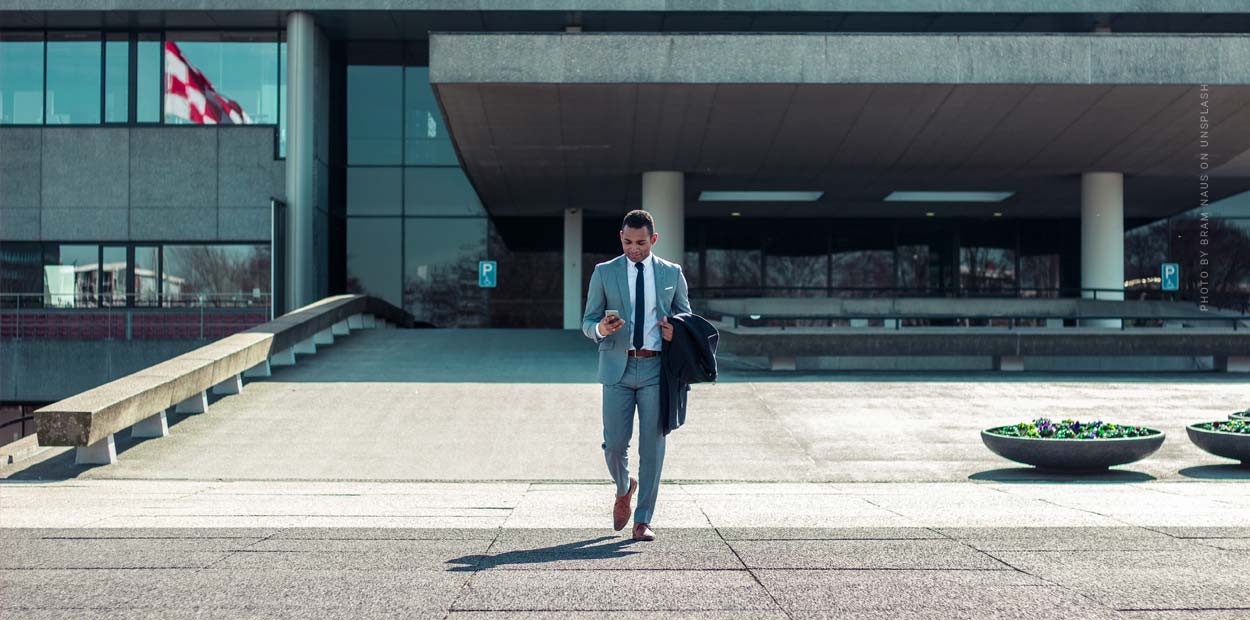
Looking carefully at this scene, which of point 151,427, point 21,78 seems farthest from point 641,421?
point 21,78

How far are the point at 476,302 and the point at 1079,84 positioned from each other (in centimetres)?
1887

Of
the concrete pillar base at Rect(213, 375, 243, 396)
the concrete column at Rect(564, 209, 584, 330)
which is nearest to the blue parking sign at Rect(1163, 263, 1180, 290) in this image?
the concrete column at Rect(564, 209, 584, 330)

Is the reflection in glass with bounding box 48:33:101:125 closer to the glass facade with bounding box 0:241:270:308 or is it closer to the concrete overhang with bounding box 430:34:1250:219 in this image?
the glass facade with bounding box 0:241:270:308

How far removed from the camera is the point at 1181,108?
72.7 ft

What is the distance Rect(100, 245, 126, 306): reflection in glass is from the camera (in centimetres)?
3002

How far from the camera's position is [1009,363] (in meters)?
20.7

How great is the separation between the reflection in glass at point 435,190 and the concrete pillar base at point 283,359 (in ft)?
46.4

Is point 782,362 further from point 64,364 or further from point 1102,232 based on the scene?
point 64,364

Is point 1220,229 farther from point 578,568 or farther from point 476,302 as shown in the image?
point 578,568

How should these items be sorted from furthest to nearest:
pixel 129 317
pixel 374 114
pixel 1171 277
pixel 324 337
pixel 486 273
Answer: pixel 1171 277
pixel 486 273
pixel 374 114
pixel 129 317
pixel 324 337

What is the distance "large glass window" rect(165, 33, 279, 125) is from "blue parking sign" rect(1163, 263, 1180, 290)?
27804 millimetres

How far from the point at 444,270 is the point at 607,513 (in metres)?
26.4

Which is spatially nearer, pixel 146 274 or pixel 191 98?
pixel 146 274

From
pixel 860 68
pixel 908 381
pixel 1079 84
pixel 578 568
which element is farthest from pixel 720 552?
pixel 1079 84
